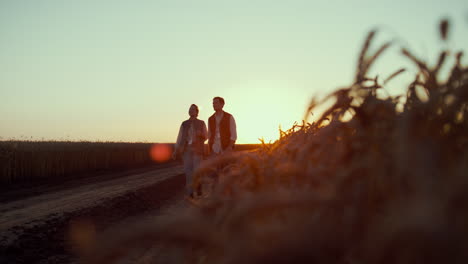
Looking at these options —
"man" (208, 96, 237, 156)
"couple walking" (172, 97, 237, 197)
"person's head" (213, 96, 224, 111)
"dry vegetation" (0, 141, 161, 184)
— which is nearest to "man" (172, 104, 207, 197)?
"couple walking" (172, 97, 237, 197)

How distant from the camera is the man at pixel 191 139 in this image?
12508 mm

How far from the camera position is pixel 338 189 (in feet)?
1.94

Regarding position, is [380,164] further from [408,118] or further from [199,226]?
[199,226]

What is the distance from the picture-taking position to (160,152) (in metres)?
48.5

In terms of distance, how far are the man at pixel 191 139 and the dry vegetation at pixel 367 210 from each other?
38.3ft

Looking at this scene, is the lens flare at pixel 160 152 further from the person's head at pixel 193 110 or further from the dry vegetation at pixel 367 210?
the dry vegetation at pixel 367 210

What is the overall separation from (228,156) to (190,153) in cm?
1208

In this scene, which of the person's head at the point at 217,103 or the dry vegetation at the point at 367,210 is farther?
the person's head at the point at 217,103

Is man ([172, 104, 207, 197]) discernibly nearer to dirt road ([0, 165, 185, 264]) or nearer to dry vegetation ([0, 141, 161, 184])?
dirt road ([0, 165, 185, 264])

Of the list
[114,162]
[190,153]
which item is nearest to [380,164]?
[190,153]

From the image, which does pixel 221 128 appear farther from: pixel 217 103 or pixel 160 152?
pixel 160 152

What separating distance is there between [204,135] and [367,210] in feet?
39.9

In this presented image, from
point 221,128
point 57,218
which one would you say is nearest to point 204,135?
point 221,128

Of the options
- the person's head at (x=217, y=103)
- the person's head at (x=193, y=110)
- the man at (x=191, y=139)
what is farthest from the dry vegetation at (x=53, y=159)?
the person's head at (x=217, y=103)
